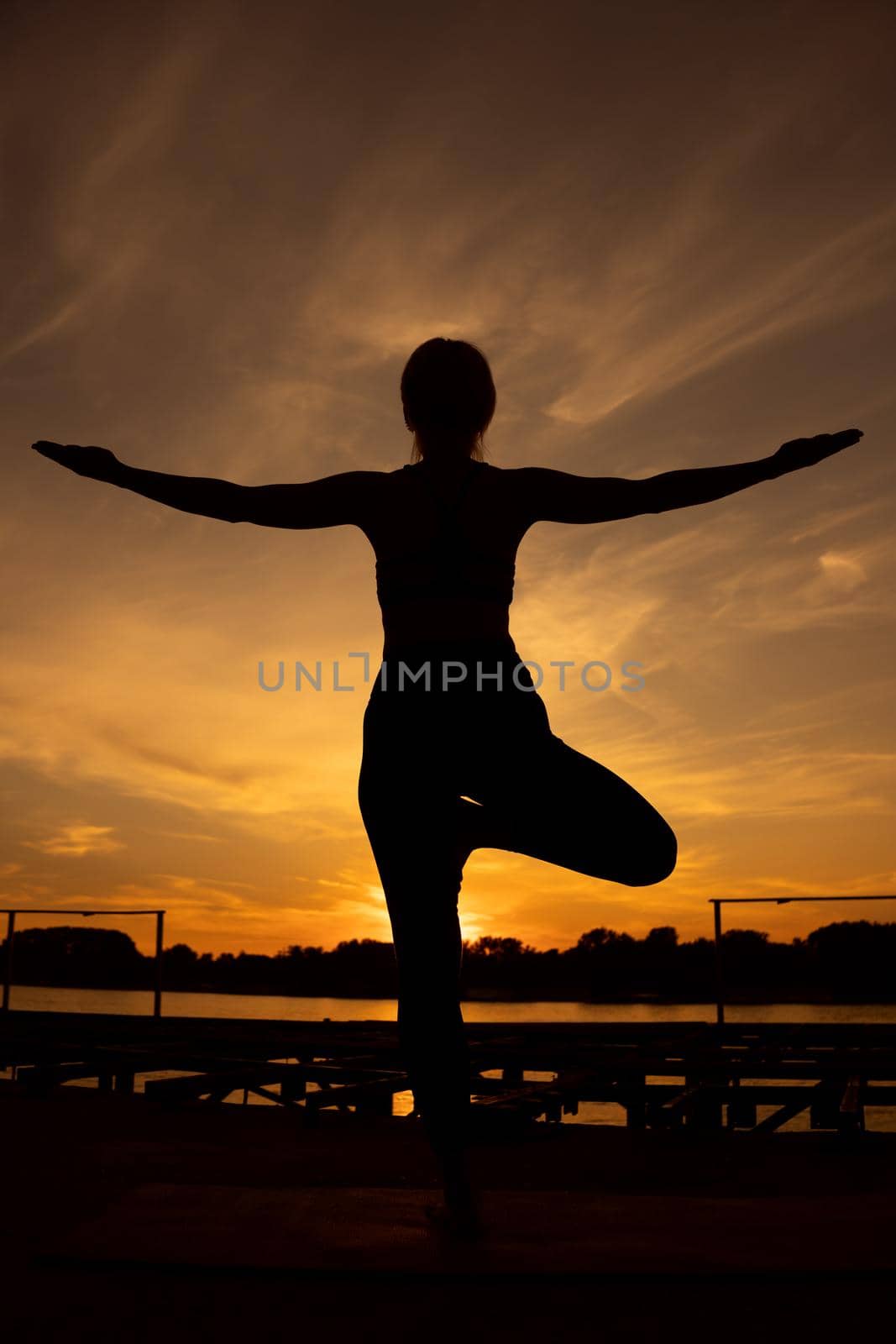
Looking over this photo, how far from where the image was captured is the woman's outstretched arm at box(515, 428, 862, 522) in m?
1.85

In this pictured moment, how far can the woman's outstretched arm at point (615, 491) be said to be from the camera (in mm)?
1848

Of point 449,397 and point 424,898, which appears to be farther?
point 449,397

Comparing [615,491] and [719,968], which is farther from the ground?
[615,491]

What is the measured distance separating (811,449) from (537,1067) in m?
4.17

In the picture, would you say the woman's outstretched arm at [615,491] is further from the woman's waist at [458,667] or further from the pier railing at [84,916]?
the pier railing at [84,916]

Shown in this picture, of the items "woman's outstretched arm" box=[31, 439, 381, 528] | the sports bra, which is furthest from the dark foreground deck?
"woman's outstretched arm" box=[31, 439, 381, 528]

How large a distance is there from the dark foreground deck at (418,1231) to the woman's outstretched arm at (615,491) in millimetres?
1205

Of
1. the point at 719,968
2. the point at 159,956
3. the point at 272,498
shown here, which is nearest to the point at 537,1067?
the point at 719,968

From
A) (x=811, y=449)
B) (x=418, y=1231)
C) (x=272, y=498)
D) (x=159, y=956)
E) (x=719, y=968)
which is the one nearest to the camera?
(x=418, y=1231)

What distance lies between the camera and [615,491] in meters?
1.85

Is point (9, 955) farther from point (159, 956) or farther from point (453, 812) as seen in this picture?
point (453, 812)

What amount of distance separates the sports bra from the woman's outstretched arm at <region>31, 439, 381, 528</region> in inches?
5.7

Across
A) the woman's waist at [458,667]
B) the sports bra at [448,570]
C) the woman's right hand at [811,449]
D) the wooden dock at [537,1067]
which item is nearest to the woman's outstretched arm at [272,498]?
the sports bra at [448,570]

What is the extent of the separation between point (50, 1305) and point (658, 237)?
8381 millimetres
